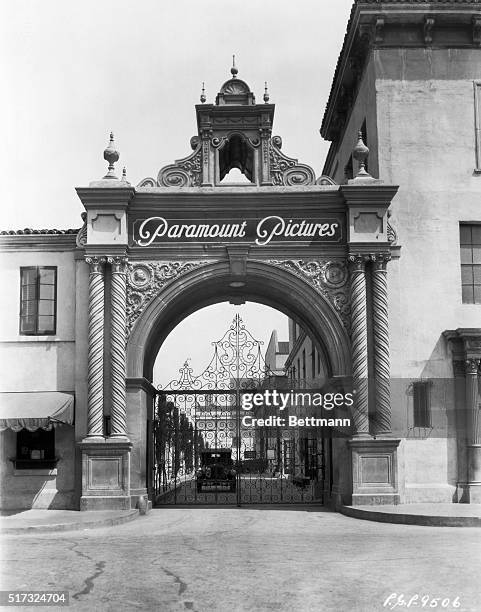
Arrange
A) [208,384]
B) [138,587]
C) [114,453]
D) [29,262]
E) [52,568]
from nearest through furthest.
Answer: [138,587]
[52,568]
[114,453]
[29,262]
[208,384]

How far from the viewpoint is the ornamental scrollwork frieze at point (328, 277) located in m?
20.3

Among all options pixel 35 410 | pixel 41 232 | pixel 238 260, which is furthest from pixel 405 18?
pixel 35 410

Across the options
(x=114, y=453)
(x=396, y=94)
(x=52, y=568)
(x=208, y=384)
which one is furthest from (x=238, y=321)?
(x=52, y=568)

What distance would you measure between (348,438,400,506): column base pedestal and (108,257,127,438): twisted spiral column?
5302 mm

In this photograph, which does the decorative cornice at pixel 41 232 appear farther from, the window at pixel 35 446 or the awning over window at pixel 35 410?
the window at pixel 35 446

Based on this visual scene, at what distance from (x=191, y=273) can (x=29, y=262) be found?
4.04m

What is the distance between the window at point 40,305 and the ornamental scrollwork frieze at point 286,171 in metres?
5.89

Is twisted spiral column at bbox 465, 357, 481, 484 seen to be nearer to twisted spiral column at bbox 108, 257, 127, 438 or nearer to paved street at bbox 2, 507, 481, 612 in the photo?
paved street at bbox 2, 507, 481, 612

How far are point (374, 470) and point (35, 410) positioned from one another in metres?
7.82

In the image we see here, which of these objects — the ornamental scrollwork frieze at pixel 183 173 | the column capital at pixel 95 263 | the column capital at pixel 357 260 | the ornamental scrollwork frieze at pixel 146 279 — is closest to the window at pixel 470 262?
the column capital at pixel 357 260

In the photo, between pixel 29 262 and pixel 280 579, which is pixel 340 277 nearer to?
pixel 29 262

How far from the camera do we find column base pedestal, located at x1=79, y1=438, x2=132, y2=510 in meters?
18.9

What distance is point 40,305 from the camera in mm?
20703

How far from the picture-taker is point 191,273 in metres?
20.3
